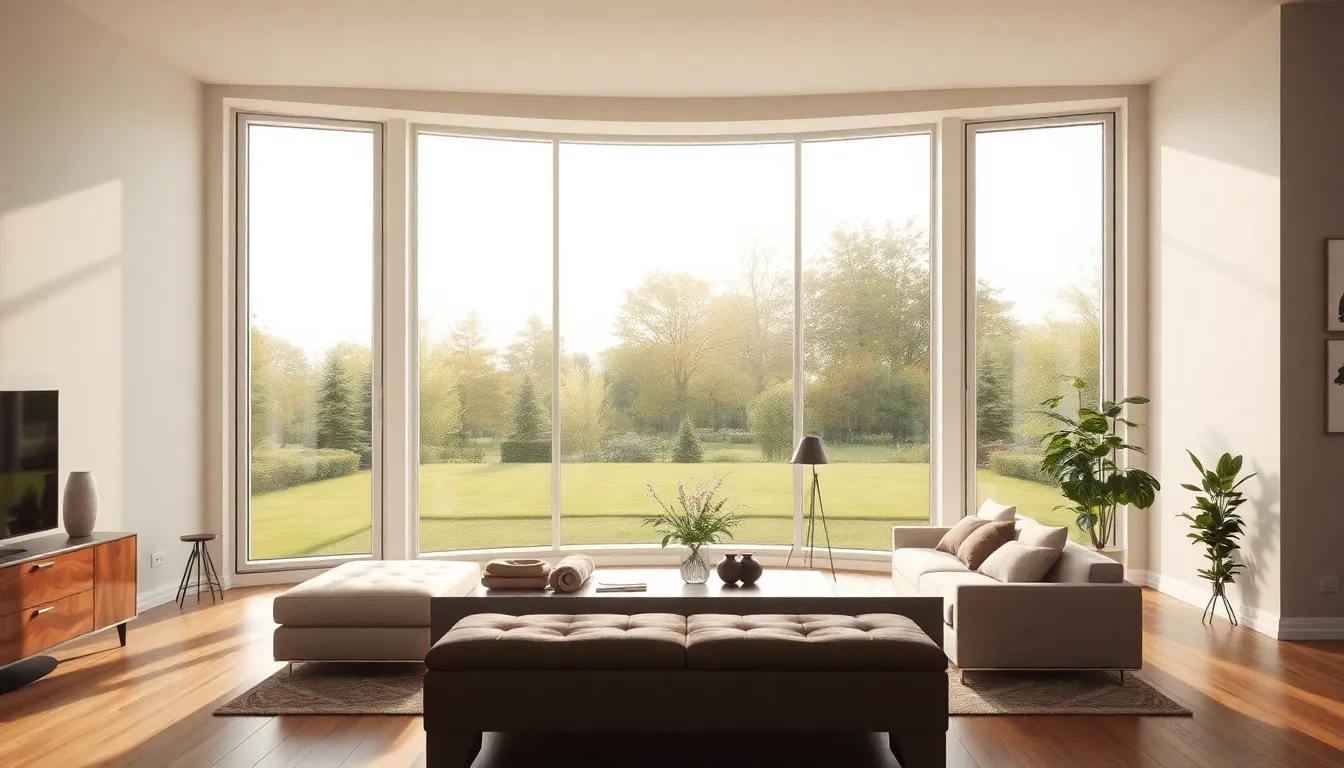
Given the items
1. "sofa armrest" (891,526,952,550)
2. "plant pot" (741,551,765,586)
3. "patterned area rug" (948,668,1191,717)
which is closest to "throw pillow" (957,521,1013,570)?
"sofa armrest" (891,526,952,550)

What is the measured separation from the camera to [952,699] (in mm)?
4637

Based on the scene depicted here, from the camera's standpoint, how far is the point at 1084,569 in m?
4.95

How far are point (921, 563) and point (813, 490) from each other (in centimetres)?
200

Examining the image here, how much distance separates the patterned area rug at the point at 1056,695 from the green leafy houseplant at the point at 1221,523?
5.36ft

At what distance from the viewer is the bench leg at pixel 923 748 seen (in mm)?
3598

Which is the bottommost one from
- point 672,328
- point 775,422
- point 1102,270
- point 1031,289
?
point 775,422

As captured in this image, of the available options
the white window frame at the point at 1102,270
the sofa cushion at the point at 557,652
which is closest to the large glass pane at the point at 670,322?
the white window frame at the point at 1102,270

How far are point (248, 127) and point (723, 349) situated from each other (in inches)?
165

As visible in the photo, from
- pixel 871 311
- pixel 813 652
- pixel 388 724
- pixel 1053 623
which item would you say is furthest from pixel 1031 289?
pixel 388 724

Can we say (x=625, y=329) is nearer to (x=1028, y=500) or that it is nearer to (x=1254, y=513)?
(x=1028, y=500)

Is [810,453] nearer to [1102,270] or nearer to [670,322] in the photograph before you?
[670,322]

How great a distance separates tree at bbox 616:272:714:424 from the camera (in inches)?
333

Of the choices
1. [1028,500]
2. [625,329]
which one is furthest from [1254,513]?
[625,329]

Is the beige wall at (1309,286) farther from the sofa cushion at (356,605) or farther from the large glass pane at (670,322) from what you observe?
the sofa cushion at (356,605)
